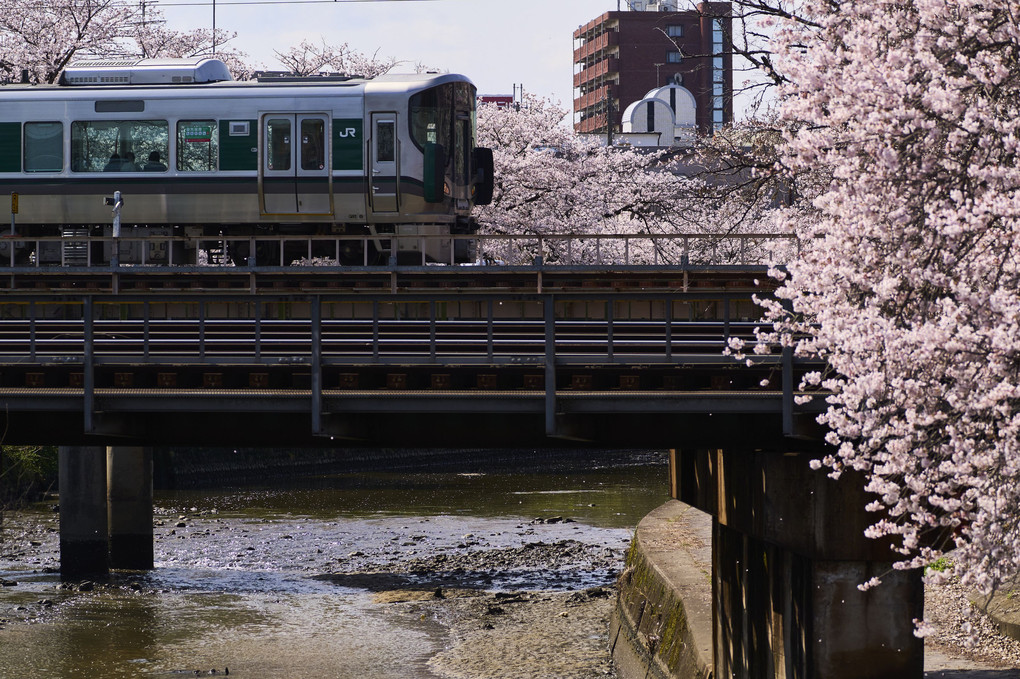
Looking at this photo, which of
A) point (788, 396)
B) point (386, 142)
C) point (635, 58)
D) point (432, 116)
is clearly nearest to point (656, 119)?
point (635, 58)

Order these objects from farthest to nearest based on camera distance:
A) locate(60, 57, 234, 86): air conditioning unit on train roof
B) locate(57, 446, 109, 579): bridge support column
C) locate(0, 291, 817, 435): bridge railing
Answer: locate(60, 57, 234, 86): air conditioning unit on train roof → locate(57, 446, 109, 579): bridge support column → locate(0, 291, 817, 435): bridge railing

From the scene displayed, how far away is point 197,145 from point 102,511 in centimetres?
728

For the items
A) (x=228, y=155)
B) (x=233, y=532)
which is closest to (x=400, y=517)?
(x=233, y=532)

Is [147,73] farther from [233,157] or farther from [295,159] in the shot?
[295,159]

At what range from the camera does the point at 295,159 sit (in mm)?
25484

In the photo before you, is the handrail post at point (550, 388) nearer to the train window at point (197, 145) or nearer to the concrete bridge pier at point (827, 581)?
the concrete bridge pier at point (827, 581)

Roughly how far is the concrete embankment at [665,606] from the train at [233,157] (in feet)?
23.7

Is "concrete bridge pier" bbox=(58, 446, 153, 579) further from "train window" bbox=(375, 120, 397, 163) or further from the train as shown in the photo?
"train window" bbox=(375, 120, 397, 163)

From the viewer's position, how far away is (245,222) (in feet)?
84.9

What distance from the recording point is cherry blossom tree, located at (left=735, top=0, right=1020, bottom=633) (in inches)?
329

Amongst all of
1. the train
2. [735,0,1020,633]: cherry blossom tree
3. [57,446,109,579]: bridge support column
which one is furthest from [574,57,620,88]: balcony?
[735,0,1020,633]: cherry blossom tree

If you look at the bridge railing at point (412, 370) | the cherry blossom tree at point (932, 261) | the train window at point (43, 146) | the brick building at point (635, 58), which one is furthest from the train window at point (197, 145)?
the brick building at point (635, 58)

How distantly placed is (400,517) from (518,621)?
37.9 feet

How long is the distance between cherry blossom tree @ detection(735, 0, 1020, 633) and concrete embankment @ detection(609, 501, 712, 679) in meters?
7.39
